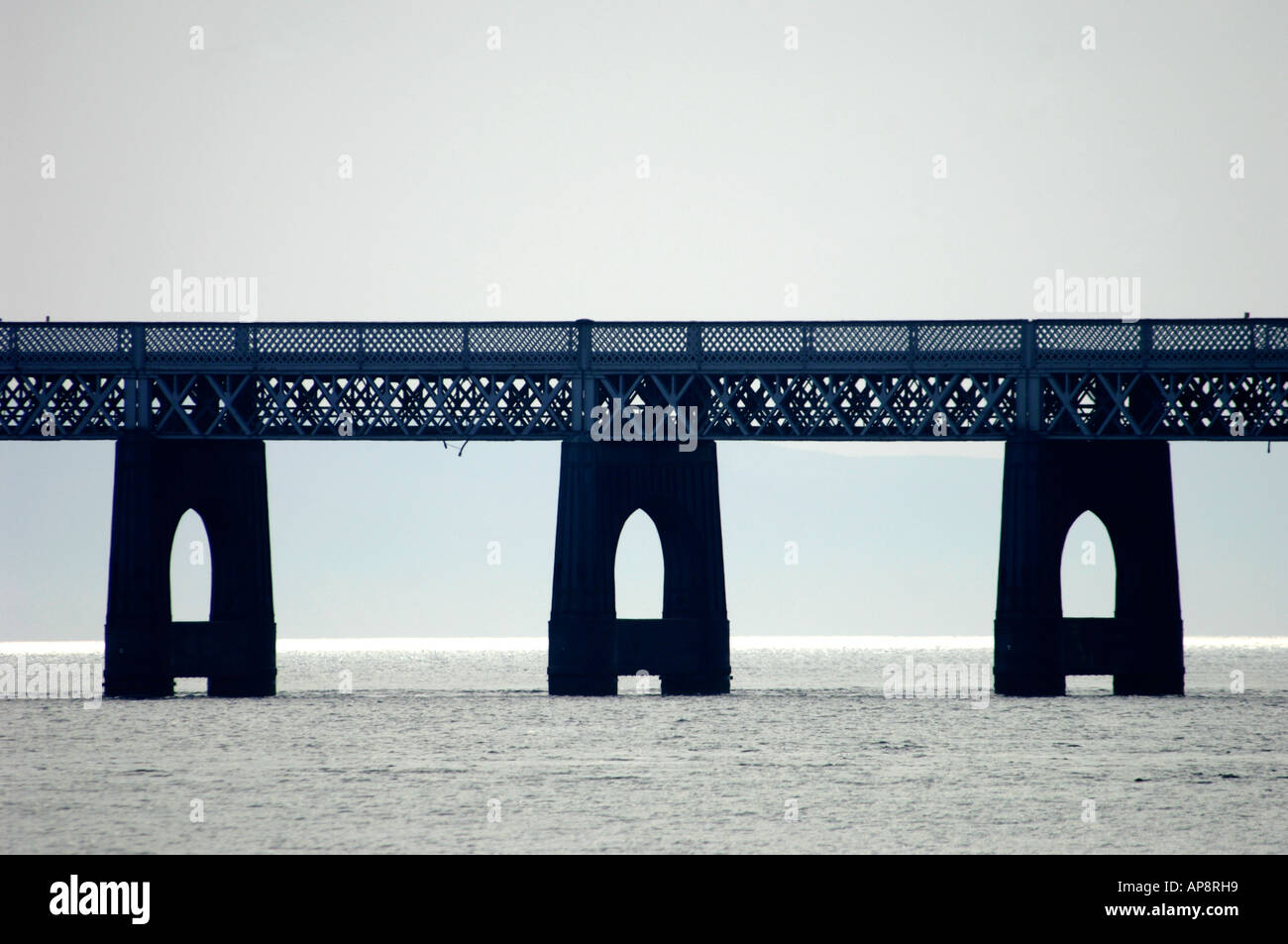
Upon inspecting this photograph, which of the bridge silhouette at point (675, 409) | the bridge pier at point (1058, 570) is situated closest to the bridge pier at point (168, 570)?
the bridge silhouette at point (675, 409)

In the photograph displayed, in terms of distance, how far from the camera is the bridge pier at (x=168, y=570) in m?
A: 69.8

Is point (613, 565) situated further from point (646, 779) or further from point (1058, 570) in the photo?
point (646, 779)

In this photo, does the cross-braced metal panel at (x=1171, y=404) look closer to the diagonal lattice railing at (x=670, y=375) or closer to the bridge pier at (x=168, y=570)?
the diagonal lattice railing at (x=670, y=375)

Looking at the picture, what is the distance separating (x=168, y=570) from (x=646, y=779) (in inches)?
1221

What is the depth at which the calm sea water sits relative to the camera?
35.2 meters

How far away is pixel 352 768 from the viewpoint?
47.8 m

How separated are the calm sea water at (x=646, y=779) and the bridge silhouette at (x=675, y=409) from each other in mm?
2664

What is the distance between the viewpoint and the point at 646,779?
45.0m

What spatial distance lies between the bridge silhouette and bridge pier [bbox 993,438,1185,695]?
0.09 m

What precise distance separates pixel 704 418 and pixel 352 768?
2558 centimetres

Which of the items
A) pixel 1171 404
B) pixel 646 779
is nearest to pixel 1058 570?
pixel 1171 404

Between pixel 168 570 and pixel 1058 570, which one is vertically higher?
pixel 168 570

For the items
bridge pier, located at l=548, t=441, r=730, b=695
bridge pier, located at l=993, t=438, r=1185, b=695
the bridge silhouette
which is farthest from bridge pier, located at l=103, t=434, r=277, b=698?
bridge pier, located at l=993, t=438, r=1185, b=695
